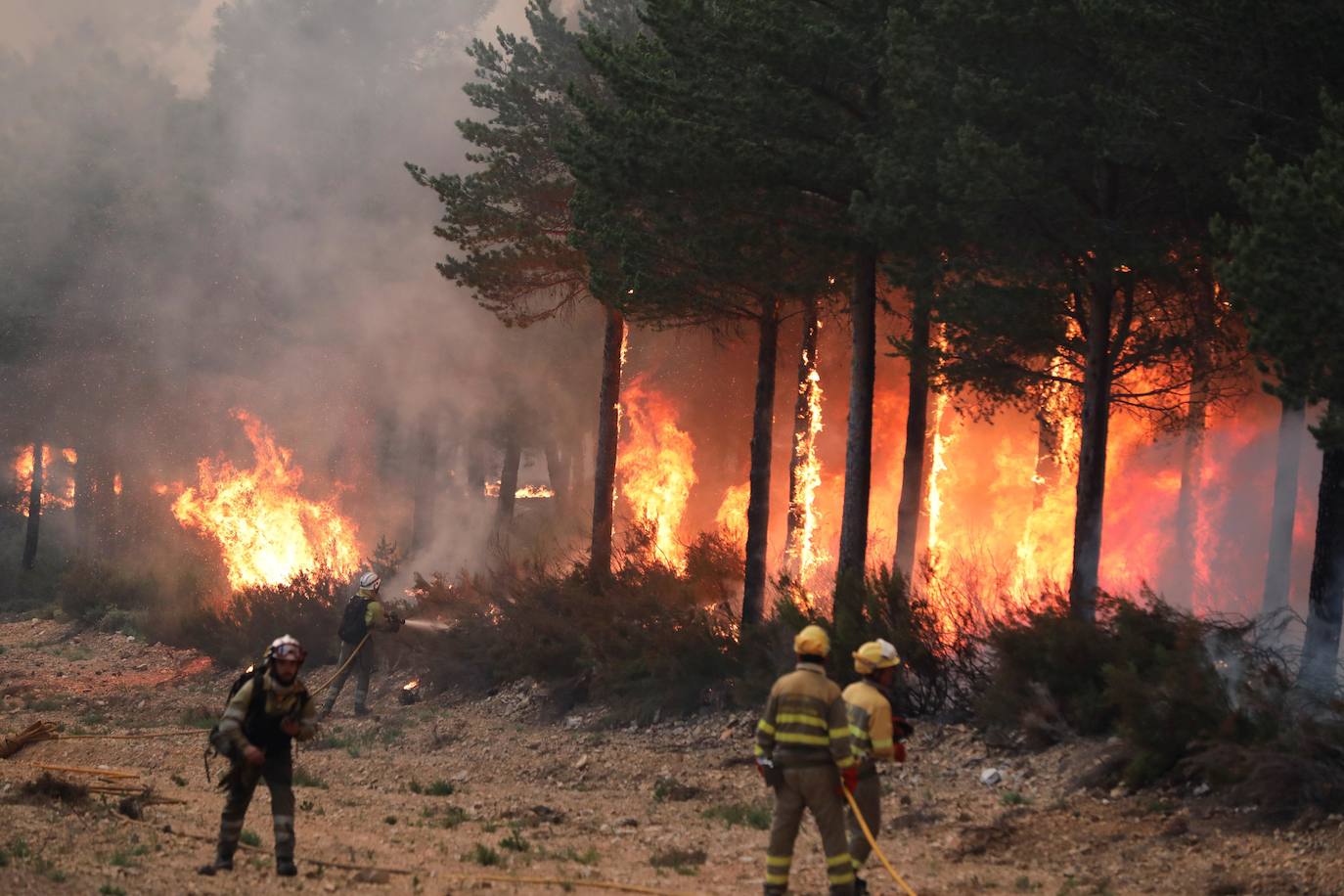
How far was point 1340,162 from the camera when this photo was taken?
966 centimetres

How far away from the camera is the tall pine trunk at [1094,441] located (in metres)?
14.7

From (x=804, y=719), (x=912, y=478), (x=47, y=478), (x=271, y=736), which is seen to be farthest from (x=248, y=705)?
(x=47, y=478)

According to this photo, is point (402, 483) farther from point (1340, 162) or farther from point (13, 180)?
point (1340, 162)

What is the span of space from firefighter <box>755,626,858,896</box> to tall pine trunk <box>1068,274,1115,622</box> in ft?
24.0

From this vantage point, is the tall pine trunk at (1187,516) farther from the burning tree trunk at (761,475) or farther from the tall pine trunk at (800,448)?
the burning tree trunk at (761,475)

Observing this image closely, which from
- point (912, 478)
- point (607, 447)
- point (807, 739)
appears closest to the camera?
point (807, 739)

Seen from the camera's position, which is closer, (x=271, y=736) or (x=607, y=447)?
(x=271, y=736)

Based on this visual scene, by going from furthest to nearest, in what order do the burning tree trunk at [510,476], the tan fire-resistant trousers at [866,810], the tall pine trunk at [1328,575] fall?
the burning tree trunk at [510,476] < the tall pine trunk at [1328,575] < the tan fire-resistant trousers at [866,810]

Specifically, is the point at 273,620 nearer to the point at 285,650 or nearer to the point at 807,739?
the point at 285,650

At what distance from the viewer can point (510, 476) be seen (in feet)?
137

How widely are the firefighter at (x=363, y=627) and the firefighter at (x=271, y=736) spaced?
982 cm

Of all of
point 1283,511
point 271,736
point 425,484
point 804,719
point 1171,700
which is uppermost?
point 1283,511

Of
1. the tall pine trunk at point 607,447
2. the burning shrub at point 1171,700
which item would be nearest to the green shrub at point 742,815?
the burning shrub at point 1171,700

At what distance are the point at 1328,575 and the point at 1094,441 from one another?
2.76 meters
